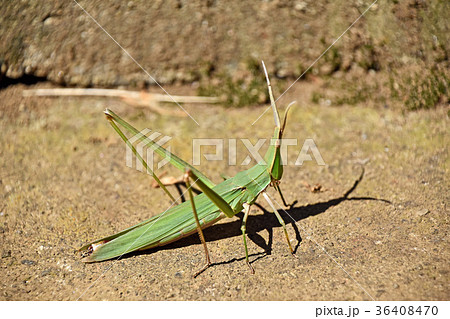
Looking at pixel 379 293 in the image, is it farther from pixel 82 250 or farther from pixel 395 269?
pixel 82 250

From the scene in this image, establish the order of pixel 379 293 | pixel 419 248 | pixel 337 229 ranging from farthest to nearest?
pixel 337 229 < pixel 419 248 < pixel 379 293

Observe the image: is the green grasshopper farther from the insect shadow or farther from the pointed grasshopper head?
the insect shadow

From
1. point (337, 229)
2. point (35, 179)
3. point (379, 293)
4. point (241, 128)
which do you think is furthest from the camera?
point (241, 128)

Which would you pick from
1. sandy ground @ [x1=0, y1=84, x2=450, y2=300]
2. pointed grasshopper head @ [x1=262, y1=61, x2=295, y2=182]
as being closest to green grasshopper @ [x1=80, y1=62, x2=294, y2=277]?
pointed grasshopper head @ [x1=262, y1=61, x2=295, y2=182]

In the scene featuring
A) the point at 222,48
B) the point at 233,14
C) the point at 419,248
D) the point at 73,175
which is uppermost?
the point at 233,14

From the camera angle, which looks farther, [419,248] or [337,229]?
[337,229]

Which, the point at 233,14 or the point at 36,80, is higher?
the point at 233,14

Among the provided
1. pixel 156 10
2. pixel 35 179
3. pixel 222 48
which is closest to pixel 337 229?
pixel 222 48

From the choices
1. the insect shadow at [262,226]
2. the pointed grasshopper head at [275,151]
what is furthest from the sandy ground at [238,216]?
the pointed grasshopper head at [275,151]
